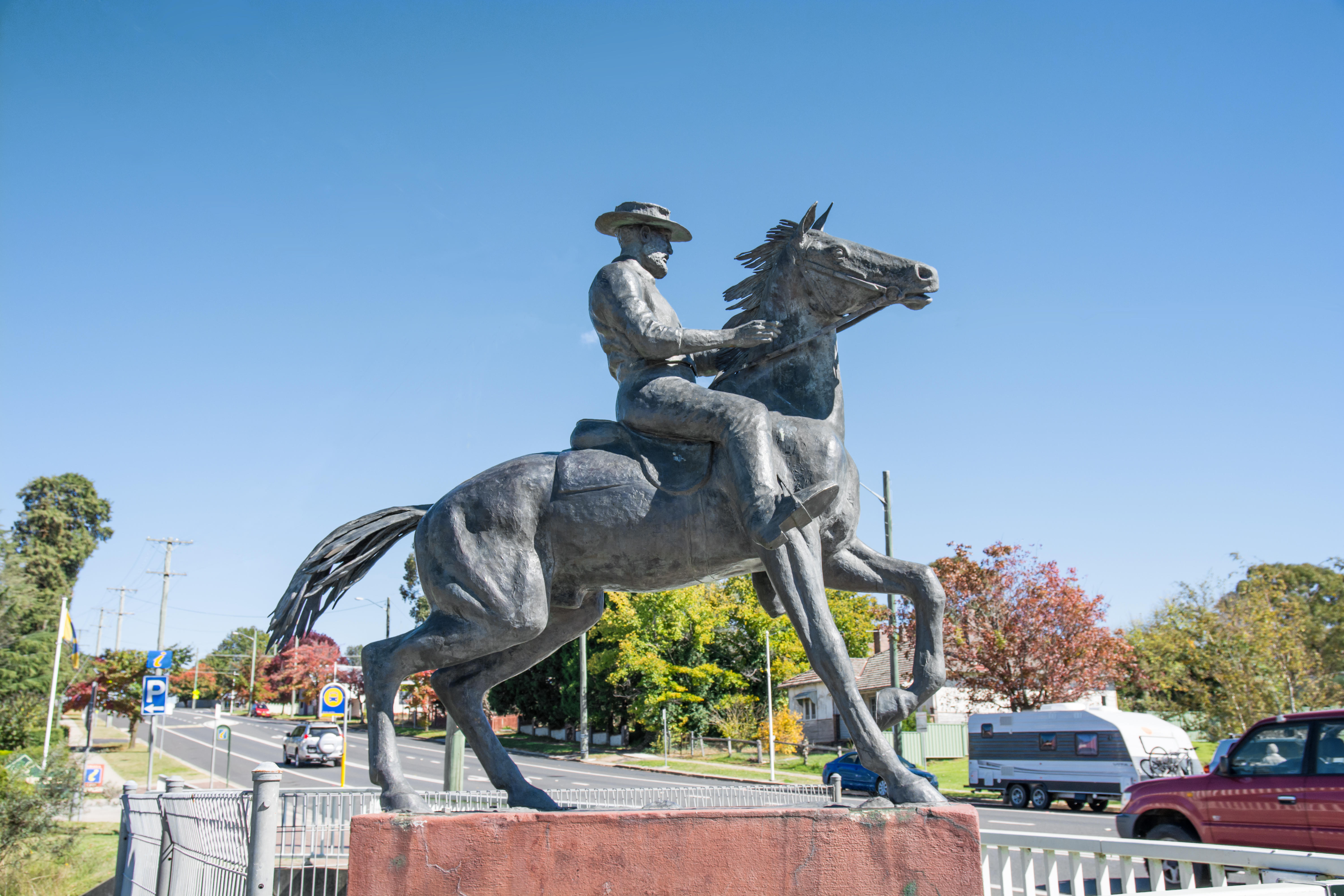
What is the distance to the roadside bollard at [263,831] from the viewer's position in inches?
213

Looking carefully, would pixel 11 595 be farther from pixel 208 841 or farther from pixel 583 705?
pixel 208 841

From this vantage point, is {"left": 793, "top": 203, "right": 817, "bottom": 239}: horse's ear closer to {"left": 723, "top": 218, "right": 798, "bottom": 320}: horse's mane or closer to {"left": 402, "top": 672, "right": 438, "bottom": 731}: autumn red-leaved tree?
{"left": 723, "top": 218, "right": 798, "bottom": 320}: horse's mane

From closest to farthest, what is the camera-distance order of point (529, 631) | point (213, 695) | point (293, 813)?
point (529, 631)
point (293, 813)
point (213, 695)

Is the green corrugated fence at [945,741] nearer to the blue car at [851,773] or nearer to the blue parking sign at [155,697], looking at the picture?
the blue car at [851,773]

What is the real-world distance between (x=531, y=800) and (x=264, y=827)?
221 cm

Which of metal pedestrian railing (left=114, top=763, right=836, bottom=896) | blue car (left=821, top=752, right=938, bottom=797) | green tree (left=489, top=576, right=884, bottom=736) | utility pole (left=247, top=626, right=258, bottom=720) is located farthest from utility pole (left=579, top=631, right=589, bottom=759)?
utility pole (left=247, top=626, right=258, bottom=720)

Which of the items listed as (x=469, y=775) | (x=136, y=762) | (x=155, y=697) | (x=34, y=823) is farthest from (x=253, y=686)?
(x=34, y=823)

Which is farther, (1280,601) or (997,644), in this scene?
(1280,601)

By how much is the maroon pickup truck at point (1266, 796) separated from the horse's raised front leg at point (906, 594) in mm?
6961

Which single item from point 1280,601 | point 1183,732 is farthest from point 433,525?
point 1280,601

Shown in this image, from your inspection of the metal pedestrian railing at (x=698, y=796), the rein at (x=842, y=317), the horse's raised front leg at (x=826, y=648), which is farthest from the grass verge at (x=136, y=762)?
the horse's raised front leg at (x=826, y=648)

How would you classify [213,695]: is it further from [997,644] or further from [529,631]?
[529,631]

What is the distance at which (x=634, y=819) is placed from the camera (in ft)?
12.6

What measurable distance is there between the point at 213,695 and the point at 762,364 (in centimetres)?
12275
